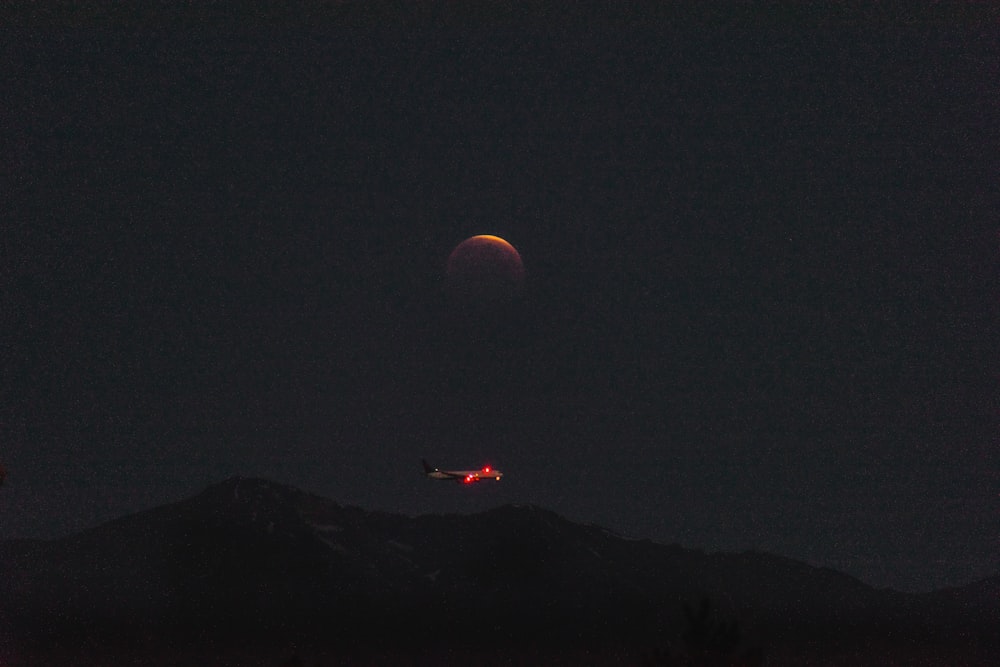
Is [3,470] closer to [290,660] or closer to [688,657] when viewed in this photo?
[290,660]

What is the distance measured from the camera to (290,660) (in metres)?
182

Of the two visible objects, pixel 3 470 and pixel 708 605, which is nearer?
pixel 3 470

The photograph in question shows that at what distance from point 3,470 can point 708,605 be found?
82085 millimetres

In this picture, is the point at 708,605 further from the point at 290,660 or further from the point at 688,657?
the point at 290,660

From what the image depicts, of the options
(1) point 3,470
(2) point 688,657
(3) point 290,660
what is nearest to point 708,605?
(2) point 688,657

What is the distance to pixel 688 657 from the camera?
163m

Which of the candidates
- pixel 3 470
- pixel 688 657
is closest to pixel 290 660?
pixel 688 657

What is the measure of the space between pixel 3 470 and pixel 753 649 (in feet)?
283

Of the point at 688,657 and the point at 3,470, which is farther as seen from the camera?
the point at 688,657

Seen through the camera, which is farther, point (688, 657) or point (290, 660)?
point (290, 660)

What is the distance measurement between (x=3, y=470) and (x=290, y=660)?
67.1 meters

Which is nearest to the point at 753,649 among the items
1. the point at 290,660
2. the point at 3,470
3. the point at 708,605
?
the point at 708,605

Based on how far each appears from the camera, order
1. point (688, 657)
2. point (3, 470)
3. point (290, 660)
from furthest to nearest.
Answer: point (290, 660) → point (688, 657) → point (3, 470)

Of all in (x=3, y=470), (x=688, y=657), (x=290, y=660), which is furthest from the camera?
(x=290, y=660)
